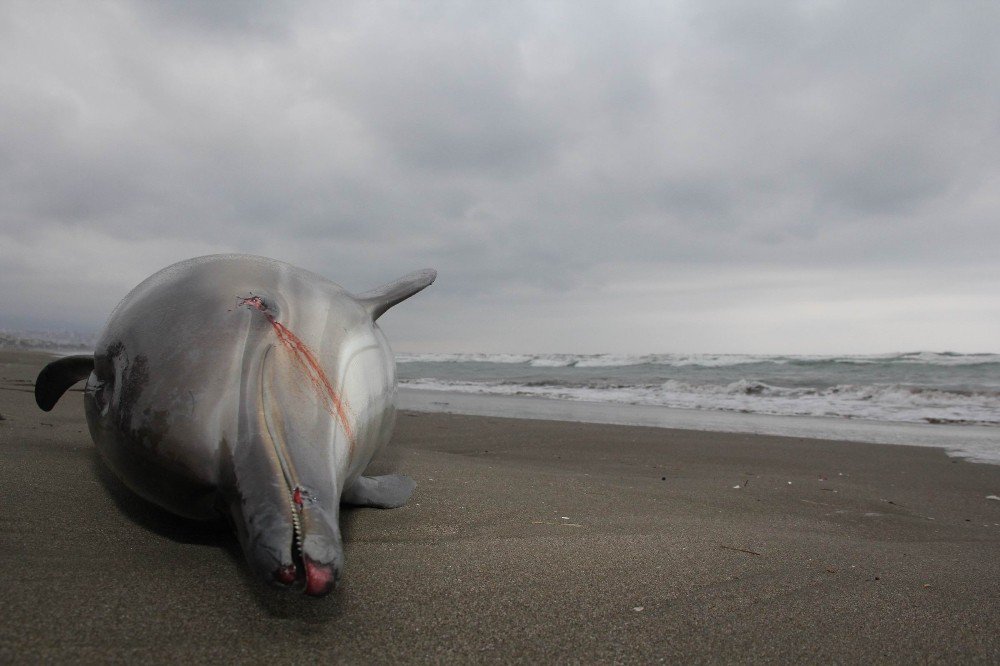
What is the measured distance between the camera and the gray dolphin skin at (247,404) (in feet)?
4.26

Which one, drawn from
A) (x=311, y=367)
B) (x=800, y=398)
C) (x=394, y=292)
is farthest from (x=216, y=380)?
(x=800, y=398)

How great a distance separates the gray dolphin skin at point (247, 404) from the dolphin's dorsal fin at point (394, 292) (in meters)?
0.41

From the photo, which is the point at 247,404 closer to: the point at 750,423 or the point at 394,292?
the point at 394,292

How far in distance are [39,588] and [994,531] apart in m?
3.89

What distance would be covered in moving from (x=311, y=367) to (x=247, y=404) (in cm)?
23

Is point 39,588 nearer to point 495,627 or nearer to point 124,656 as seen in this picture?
point 124,656

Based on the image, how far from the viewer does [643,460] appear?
4961 millimetres

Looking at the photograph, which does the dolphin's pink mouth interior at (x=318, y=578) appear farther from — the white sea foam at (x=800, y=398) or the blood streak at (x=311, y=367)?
the white sea foam at (x=800, y=398)

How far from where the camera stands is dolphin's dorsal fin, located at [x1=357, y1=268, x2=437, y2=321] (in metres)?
2.46

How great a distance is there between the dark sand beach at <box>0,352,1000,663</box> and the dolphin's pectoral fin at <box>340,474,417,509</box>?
47mm

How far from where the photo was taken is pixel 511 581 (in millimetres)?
1709

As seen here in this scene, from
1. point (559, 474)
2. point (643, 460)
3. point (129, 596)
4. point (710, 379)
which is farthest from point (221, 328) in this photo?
point (710, 379)

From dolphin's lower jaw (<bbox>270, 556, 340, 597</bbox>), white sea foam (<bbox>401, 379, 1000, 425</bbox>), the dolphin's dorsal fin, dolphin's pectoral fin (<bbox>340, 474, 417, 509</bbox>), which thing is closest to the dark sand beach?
dolphin's pectoral fin (<bbox>340, 474, 417, 509</bbox>)

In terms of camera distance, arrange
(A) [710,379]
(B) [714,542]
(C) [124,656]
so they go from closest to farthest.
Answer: (C) [124,656]
(B) [714,542]
(A) [710,379]
